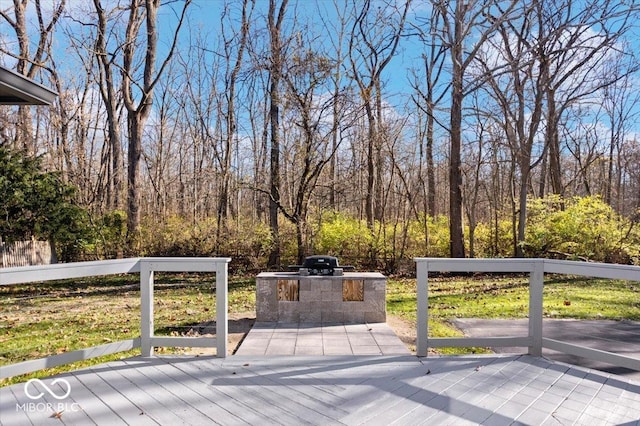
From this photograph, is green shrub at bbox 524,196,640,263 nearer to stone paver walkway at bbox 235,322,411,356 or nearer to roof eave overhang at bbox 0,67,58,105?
stone paver walkway at bbox 235,322,411,356

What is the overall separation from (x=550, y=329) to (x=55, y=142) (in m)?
16.6

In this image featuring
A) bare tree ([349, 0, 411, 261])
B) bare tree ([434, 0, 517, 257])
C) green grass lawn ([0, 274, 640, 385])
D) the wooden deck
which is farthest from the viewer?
bare tree ([349, 0, 411, 261])

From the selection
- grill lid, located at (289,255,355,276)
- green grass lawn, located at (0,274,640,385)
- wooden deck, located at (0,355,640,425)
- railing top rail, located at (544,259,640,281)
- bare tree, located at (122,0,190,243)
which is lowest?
green grass lawn, located at (0,274,640,385)

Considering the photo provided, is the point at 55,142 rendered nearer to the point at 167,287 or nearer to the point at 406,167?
the point at 167,287

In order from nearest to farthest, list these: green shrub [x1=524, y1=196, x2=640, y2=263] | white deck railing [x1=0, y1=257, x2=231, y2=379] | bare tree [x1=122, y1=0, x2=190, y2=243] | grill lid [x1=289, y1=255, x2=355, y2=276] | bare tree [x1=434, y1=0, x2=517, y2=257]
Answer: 1. white deck railing [x1=0, y1=257, x2=231, y2=379]
2. grill lid [x1=289, y1=255, x2=355, y2=276]
3. green shrub [x1=524, y1=196, x2=640, y2=263]
4. bare tree [x1=434, y1=0, x2=517, y2=257]
5. bare tree [x1=122, y1=0, x2=190, y2=243]

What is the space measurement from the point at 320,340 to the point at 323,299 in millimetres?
1018

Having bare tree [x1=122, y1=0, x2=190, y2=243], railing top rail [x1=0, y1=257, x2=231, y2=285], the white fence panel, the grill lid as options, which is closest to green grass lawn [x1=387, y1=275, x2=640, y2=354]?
the grill lid

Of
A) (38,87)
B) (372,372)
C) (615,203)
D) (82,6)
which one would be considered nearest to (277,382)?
(372,372)

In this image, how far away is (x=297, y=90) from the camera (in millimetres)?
10055

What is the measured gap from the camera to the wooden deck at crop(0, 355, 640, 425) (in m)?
2.53

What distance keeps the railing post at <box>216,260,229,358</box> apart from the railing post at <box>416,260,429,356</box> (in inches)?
65.9

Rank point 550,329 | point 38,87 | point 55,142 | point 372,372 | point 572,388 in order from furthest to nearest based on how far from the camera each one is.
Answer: point 55,142, point 550,329, point 38,87, point 372,372, point 572,388

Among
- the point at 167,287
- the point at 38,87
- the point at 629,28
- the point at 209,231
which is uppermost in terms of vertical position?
the point at 629,28

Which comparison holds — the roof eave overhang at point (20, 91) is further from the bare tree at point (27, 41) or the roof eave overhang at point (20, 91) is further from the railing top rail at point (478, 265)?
the bare tree at point (27, 41)
